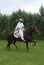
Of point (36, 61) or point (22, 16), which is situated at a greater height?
point (22, 16)

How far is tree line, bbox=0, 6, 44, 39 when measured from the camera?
30719 millimetres

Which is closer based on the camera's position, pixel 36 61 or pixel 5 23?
pixel 36 61

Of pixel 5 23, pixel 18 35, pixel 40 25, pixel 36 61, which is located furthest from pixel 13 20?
pixel 36 61

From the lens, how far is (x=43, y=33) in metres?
29.8

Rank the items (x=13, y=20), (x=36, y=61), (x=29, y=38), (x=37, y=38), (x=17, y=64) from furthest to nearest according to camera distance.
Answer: (x=13, y=20)
(x=37, y=38)
(x=29, y=38)
(x=36, y=61)
(x=17, y=64)

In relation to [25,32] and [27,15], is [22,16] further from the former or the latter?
[25,32]

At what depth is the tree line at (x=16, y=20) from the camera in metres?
30.7

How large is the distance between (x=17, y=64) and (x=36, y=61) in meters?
1.20

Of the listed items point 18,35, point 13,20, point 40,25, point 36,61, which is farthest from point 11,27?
point 36,61

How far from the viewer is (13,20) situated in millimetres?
32250

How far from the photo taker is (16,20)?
31.7 metres

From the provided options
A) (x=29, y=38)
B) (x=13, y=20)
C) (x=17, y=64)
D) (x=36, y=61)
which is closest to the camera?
(x=17, y=64)

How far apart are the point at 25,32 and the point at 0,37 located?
14.4m

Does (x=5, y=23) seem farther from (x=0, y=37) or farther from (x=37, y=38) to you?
(x=37, y=38)
